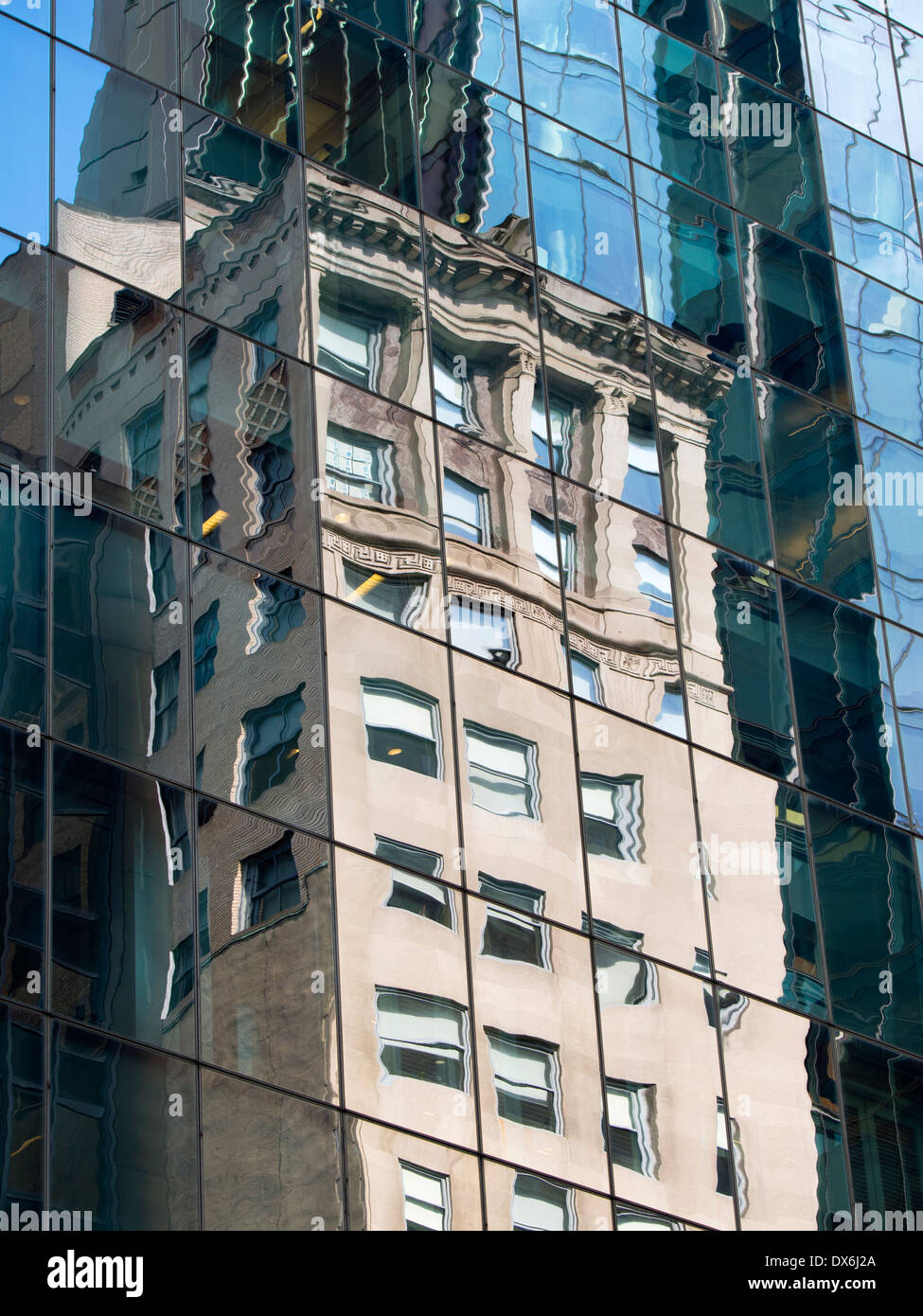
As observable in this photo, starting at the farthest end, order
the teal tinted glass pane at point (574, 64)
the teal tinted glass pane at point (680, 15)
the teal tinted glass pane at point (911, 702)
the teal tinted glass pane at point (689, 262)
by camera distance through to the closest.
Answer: the teal tinted glass pane at point (680, 15), the teal tinted glass pane at point (689, 262), the teal tinted glass pane at point (574, 64), the teal tinted glass pane at point (911, 702)

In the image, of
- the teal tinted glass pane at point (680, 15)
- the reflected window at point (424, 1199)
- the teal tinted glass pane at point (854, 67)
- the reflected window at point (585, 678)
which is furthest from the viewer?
the teal tinted glass pane at point (854, 67)

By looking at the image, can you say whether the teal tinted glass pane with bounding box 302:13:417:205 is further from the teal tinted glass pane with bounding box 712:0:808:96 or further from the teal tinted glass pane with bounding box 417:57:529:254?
the teal tinted glass pane with bounding box 712:0:808:96

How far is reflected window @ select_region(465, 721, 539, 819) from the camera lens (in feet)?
79.4

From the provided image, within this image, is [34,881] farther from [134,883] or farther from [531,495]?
[531,495]

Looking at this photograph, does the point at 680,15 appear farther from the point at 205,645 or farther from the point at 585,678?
the point at 205,645

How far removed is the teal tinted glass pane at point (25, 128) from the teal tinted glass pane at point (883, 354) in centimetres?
1428

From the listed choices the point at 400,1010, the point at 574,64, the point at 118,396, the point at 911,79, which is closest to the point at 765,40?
the point at 911,79

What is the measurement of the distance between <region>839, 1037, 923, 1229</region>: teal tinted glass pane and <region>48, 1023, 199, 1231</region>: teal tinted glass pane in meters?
9.90

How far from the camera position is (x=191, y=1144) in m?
19.8

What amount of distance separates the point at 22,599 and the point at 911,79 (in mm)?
22713

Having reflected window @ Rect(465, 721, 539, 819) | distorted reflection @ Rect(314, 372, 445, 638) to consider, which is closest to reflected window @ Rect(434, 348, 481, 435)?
distorted reflection @ Rect(314, 372, 445, 638)

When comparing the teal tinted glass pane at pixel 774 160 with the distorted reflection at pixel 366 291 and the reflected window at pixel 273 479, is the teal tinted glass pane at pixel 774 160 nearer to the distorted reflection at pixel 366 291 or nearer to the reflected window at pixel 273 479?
the distorted reflection at pixel 366 291

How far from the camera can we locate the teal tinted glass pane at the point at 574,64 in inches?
1196

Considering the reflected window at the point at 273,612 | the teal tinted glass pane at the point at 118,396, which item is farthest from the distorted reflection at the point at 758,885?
the teal tinted glass pane at the point at 118,396
